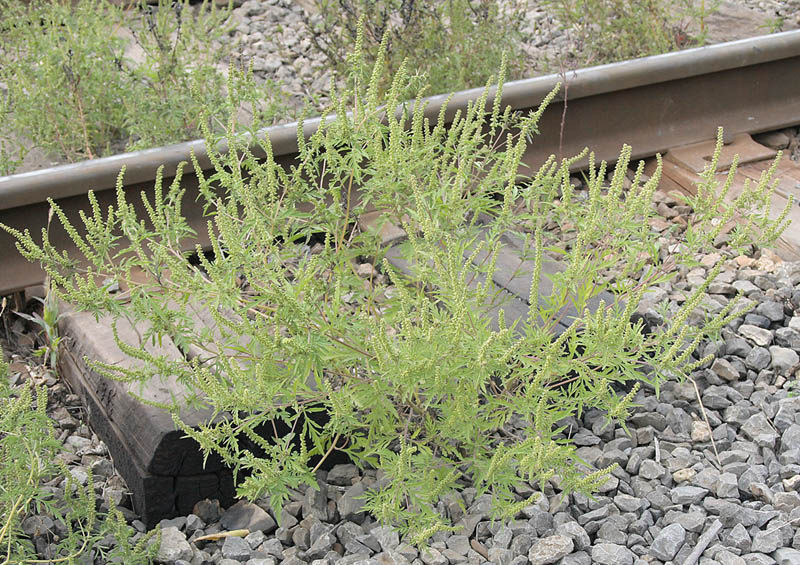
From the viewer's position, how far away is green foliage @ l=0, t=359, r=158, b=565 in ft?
9.01

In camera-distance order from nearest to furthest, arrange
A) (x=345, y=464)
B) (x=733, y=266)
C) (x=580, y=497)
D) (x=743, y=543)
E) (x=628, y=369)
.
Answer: (x=628, y=369) < (x=743, y=543) < (x=580, y=497) < (x=345, y=464) < (x=733, y=266)

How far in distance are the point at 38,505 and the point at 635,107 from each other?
3.90m

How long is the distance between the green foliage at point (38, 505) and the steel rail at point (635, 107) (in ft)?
5.22

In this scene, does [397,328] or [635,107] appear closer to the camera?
[397,328]

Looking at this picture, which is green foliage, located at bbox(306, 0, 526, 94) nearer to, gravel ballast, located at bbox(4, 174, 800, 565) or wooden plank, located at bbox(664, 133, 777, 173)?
wooden plank, located at bbox(664, 133, 777, 173)

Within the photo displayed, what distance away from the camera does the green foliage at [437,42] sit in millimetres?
5543

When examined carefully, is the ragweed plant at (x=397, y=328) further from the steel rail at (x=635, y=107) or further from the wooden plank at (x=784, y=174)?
the wooden plank at (x=784, y=174)

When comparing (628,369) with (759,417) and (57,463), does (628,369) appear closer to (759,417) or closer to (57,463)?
(759,417)

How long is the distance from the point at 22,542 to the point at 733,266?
321 cm

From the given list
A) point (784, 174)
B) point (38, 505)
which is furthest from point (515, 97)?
point (38, 505)

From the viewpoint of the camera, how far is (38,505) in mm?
2975

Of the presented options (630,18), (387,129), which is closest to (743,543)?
(387,129)

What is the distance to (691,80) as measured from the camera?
566 centimetres

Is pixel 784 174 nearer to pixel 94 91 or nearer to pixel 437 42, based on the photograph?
pixel 437 42
